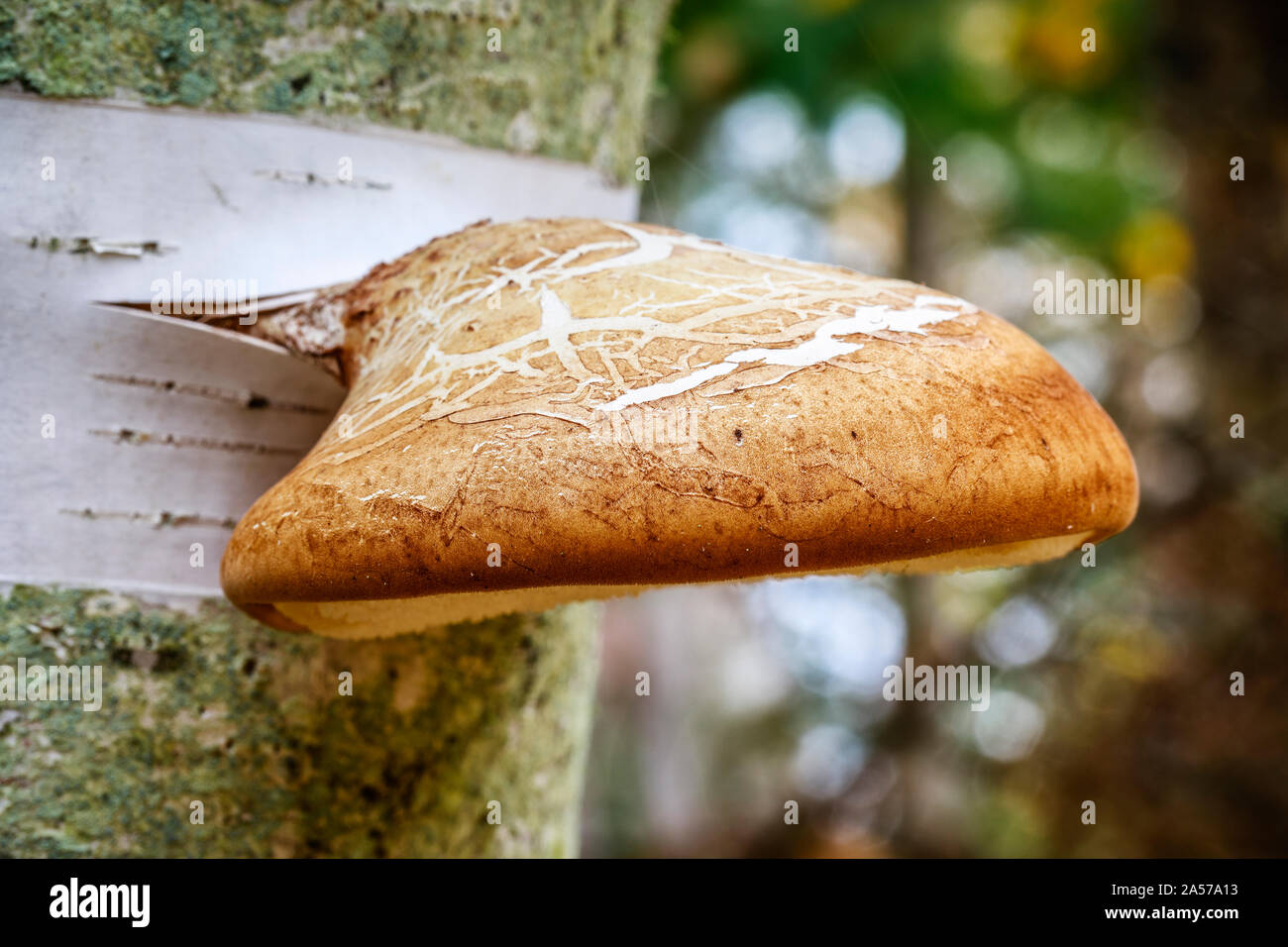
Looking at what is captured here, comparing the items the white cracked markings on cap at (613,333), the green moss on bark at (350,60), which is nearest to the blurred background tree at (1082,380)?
the green moss on bark at (350,60)

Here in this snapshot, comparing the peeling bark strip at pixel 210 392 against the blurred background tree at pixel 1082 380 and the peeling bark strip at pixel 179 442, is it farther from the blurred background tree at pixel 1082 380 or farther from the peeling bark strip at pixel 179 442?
the blurred background tree at pixel 1082 380

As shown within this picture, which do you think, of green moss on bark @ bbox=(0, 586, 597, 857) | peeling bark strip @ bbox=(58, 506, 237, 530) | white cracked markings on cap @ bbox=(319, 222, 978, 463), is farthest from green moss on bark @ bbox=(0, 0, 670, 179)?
green moss on bark @ bbox=(0, 586, 597, 857)

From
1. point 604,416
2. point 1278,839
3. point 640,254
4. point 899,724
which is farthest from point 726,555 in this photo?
point 899,724

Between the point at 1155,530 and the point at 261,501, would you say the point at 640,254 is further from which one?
the point at 1155,530

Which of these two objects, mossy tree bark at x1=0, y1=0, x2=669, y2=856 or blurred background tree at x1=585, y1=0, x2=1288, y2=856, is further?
blurred background tree at x1=585, y1=0, x2=1288, y2=856

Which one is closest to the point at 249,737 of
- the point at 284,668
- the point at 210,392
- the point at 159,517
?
the point at 284,668

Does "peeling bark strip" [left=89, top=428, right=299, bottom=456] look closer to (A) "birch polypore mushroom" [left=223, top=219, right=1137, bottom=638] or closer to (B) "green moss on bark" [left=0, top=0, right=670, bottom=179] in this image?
(A) "birch polypore mushroom" [left=223, top=219, right=1137, bottom=638]
